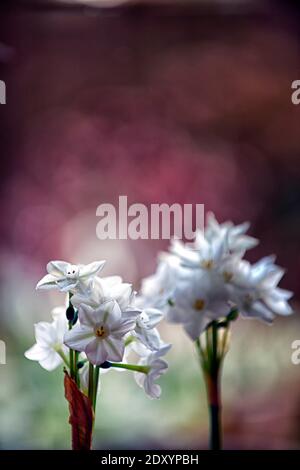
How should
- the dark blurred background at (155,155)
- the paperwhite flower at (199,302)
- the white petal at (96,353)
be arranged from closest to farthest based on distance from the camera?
1. the white petal at (96,353)
2. the paperwhite flower at (199,302)
3. the dark blurred background at (155,155)

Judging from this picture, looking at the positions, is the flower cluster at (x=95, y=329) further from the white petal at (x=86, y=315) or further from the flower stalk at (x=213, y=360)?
the flower stalk at (x=213, y=360)

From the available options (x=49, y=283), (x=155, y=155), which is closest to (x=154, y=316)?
(x=49, y=283)

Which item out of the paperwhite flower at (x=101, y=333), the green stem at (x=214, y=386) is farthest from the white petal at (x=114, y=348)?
the green stem at (x=214, y=386)

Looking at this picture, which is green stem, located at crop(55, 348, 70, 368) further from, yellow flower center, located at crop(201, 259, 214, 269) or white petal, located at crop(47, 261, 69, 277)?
yellow flower center, located at crop(201, 259, 214, 269)

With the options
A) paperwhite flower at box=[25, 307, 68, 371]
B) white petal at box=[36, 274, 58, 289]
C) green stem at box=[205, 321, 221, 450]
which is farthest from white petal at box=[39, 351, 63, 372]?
green stem at box=[205, 321, 221, 450]
